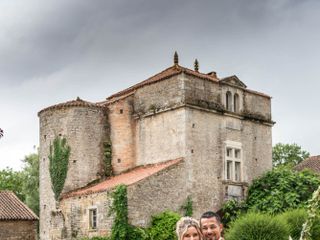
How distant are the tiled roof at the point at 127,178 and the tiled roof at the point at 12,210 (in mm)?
3605

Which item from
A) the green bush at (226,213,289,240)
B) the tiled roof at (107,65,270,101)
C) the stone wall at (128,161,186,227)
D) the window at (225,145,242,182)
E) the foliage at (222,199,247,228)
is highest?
the tiled roof at (107,65,270,101)

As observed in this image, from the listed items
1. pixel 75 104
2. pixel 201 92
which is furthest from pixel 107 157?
pixel 201 92

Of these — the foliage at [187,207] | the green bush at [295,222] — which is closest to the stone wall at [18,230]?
the foliage at [187,207]

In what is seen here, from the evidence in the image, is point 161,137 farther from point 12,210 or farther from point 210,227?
point 210,227

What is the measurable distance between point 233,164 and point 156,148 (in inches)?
157

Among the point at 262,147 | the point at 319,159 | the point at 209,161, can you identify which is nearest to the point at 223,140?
the point at 209,161

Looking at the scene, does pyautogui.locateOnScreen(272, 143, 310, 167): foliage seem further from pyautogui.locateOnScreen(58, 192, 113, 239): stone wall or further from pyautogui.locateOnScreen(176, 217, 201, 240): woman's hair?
pyautogui.locateOnScreen(176, 217, 201, 240): woman's hair

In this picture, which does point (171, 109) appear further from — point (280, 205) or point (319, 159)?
point (319, 159)

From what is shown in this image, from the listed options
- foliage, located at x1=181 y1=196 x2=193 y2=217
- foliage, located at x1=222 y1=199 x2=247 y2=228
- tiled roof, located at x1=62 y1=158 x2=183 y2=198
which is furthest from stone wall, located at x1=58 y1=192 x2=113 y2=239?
foliage, located at x1=222 y1=199 x2=247 y2=228

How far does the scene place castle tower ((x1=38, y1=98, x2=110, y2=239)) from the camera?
29.9 metres

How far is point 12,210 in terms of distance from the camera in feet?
105

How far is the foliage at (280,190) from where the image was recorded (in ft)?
94.9

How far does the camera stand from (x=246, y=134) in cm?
3212

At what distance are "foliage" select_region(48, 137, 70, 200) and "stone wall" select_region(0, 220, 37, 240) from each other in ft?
11.2
